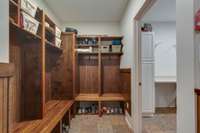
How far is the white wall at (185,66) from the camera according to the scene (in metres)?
1.22

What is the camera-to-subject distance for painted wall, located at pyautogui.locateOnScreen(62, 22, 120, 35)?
471 centimetres

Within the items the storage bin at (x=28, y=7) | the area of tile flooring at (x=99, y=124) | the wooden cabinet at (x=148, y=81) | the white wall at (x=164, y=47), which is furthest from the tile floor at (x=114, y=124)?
the storage bin at (x=28, y=7)

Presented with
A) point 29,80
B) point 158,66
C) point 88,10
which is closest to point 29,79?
point 29,80

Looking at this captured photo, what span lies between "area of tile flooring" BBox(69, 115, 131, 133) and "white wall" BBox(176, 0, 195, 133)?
1914 mm

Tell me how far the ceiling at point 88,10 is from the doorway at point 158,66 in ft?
2.09

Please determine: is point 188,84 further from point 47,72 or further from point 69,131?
point 47,72

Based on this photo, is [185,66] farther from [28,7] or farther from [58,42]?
[58,42]

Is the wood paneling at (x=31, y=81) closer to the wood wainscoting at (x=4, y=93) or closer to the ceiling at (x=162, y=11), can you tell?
the wood wainscoting at (x=4, y=93)

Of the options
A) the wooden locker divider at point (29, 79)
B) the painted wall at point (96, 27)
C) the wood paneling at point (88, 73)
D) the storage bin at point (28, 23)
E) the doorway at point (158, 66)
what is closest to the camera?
the storage bin at point (28, 23)

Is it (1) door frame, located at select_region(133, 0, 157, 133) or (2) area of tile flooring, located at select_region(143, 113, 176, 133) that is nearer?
(1) door frame, located at select_region(133, 0, 157, 133)

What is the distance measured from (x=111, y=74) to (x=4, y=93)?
3.51 metres

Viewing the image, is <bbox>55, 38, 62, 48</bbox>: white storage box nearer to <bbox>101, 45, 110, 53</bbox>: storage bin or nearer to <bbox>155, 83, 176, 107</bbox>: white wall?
<bbox>101, 45, 110, 53</bbox>: storage bin

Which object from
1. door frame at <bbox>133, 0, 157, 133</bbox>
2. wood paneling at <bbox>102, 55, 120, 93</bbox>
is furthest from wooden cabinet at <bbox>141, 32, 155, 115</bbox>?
door frame at <bbox>133, 0, 157, 133</bbox>

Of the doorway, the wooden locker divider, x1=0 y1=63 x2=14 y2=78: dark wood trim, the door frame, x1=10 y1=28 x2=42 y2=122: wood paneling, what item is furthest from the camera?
the doorway
